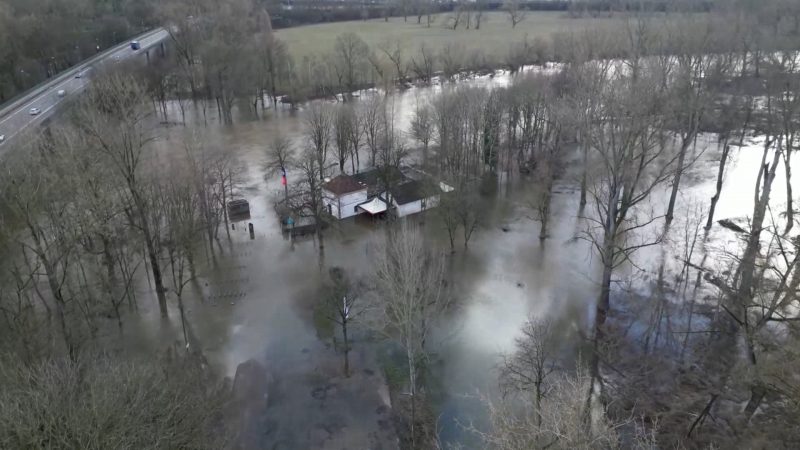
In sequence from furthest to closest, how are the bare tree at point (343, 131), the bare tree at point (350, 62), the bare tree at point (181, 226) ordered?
the bare tree at point (350, 62)
the bare tree at point (343, 131)
the bare tree at point (181, 226)

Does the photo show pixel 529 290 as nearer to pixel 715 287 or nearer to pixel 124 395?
pixel 715 287

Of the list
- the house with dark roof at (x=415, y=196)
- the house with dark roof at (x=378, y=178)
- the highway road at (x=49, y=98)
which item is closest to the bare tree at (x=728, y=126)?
the house with dark roof at (x=415, y=196)

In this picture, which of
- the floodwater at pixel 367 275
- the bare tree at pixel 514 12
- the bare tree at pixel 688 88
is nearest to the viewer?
the floodwater at pixel 367 275

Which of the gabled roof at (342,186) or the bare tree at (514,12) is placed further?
the bare tree at (514,12)

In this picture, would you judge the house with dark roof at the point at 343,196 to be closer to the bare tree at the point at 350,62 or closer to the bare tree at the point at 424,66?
the bare tree at the point at 350,62

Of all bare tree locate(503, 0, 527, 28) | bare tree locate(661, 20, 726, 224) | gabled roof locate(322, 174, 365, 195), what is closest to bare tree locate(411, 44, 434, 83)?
bare tree locate(661, 20, 726, 224)

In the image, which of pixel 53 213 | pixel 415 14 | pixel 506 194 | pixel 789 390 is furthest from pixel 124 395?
pixel 415 14

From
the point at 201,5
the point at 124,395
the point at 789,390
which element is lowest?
the point at 789,390

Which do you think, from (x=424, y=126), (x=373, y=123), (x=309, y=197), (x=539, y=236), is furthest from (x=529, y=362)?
(x=373, y=123)
